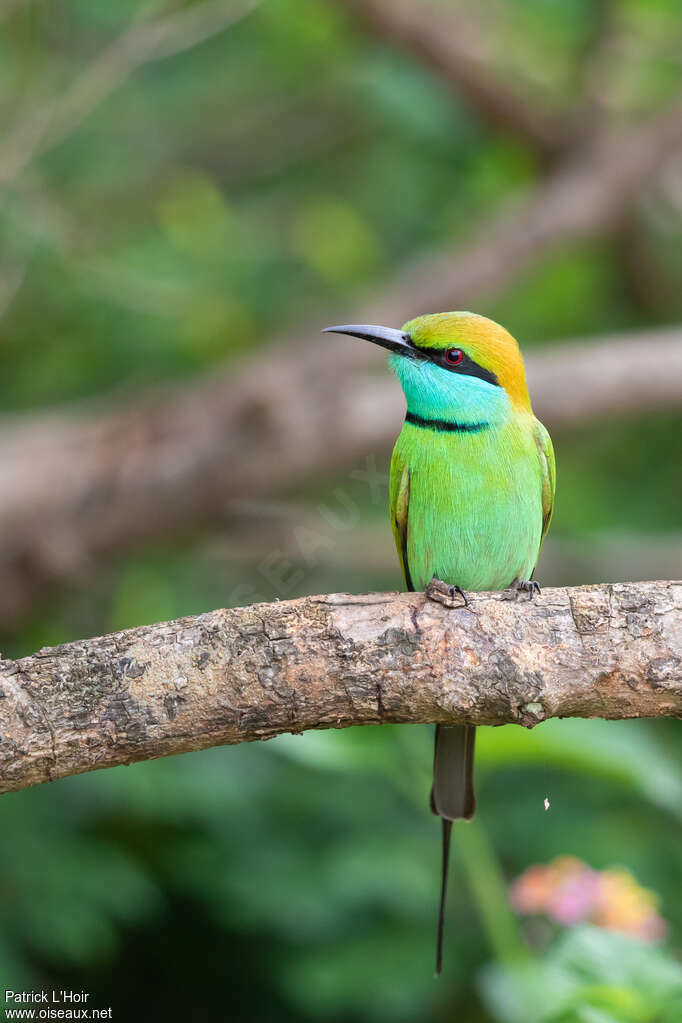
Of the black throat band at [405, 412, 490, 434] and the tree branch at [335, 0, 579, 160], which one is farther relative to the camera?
the tree branch at [335, 0, 579, 160]

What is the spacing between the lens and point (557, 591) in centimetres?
225

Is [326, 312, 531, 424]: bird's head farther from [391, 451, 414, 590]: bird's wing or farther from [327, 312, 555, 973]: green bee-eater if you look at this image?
[391, 451, 414, 590]: bird's wing

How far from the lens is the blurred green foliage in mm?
3689

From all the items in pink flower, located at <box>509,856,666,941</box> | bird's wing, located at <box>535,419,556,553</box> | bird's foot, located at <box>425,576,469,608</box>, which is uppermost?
bird's wing, located at <box>535,419,556,553</box>

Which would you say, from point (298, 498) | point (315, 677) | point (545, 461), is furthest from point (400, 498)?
point (298, 498)

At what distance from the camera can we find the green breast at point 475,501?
9.19 feet

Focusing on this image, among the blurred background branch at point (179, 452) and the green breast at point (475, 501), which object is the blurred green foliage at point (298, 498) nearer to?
the blurred background branch at point (179, 452)

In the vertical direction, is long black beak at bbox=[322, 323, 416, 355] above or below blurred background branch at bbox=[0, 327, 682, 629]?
below

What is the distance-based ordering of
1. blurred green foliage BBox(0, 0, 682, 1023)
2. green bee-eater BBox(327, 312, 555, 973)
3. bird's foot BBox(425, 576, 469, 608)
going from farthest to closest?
blurred green foliage BBox(0, 0, 682, 1023)
green bee-eater BBox(327, 312, 555, 973)
bird's foot BBox(425, 576, 469, 608)

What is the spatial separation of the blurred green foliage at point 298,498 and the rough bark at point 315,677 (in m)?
0.65

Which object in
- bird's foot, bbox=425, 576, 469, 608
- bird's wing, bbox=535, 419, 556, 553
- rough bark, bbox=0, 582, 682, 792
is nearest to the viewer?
rough bark, bbox=0, 582, 682, 792

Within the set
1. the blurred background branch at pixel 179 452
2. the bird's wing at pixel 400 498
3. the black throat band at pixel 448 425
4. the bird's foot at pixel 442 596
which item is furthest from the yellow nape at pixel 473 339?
the blurred background branch at pixel 179 452

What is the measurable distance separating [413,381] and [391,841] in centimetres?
177

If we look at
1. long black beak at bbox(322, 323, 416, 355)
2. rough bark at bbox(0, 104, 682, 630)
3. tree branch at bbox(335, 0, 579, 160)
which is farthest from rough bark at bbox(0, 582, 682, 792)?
tree branch at bbox(335, 0, 579, 160)
